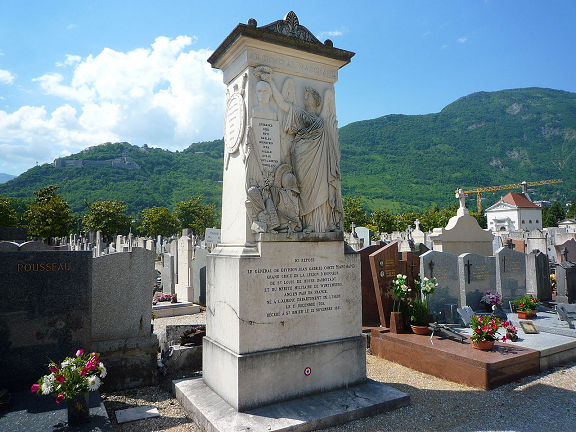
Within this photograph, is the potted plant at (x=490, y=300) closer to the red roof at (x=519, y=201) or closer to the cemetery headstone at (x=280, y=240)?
the cemetery headstone at (x=280, y=240)

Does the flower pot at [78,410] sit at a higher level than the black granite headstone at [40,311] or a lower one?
lower

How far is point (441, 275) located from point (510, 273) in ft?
8.93

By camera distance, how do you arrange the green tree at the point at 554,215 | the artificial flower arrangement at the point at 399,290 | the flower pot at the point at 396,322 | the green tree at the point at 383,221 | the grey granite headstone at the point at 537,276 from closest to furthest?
the flower pot at the point at 396,322, the artificial flower arrangement at the point at 399,290, the grey granite headstone at the point at 537,276, the green tree at the point at 383,221, the green tree at the point at 554,215

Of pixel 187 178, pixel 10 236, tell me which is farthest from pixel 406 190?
pixel 10 236

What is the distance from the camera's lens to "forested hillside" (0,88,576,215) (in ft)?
352

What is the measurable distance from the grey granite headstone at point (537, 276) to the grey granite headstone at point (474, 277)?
2141mm

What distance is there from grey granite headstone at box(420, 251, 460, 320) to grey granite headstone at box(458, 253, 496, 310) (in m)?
0.25

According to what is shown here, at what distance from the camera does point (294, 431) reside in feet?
12.6

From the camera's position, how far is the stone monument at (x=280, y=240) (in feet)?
14.4

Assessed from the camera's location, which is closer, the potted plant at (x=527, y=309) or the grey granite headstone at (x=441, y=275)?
the grey granite headstone at (x=441, y=275)

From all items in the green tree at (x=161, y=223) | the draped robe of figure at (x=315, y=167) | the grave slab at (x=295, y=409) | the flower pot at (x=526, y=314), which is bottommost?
the grave slab at (x=295, y=409)

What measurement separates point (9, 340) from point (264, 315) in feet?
9.93

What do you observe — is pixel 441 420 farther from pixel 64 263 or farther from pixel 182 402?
pixel 64 263

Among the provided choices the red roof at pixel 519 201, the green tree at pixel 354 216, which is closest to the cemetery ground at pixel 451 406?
the green tree at pixel 354 216
